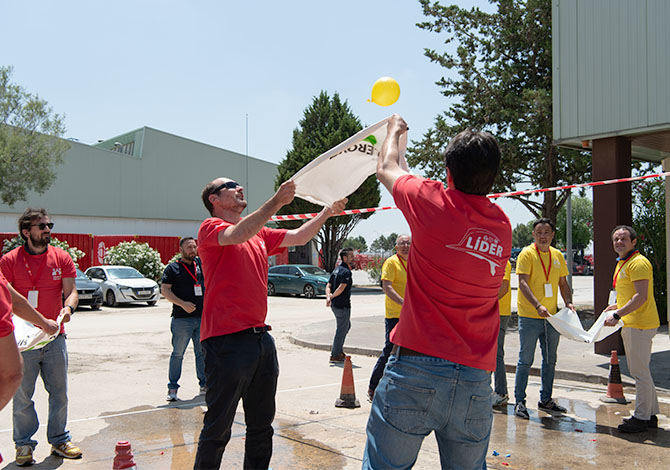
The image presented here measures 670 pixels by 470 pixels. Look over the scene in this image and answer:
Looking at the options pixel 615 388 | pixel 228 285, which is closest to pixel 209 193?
pixel 228 285

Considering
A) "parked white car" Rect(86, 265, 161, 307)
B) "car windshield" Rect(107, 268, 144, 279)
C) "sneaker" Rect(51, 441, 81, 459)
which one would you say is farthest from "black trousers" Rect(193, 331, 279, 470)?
"car windshield" Rect(107, 268, 144, 279)

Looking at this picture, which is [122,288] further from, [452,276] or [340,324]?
[452,276]

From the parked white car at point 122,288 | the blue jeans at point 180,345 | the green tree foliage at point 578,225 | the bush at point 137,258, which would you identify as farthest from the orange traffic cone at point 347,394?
the green tree foliage at point 578,225

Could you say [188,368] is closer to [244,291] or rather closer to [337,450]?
[337,450]

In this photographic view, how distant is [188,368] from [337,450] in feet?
16.9

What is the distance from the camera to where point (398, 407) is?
254cm

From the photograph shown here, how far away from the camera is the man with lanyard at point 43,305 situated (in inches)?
211

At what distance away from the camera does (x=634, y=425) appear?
20.6 feet

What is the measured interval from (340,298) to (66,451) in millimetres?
5798

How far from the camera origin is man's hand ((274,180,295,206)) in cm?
376

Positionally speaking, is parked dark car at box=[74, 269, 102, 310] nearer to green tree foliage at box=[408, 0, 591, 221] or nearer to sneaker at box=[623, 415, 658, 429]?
green tree foliage at box=[408, 0, 591, 221]

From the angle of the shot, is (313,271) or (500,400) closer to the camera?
(500,400)

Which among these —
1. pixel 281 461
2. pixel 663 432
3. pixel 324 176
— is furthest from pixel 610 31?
pixel 281 461

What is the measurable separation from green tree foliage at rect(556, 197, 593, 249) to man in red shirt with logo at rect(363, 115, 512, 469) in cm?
6654
